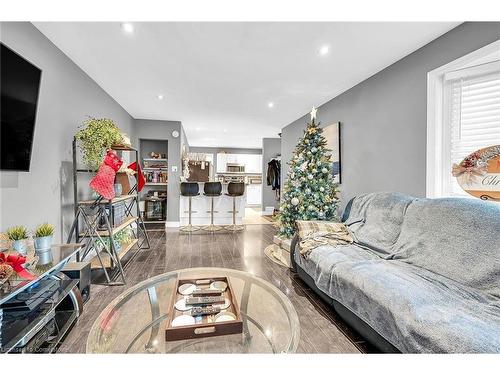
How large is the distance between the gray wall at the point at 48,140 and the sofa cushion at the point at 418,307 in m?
2.68

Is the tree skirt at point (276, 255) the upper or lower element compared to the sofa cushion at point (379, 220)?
lower

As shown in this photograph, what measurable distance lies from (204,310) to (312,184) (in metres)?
2.32

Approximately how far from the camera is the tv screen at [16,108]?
1519 millimetres

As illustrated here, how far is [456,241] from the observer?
1.66 metres

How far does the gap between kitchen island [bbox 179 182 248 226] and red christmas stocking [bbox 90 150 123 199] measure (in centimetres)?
291

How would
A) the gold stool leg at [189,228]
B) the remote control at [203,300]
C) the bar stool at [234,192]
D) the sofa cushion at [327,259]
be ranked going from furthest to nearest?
the bar stool at [234,192] → the gold stool leg at [189,228] → the sofa cushion at [327,259] → the remote control at [203,300]

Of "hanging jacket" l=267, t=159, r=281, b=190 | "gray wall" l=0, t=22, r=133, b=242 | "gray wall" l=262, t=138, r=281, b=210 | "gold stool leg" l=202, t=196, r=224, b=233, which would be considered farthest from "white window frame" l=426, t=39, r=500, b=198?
"gray wall" l=262, t=138, r=281, b=210

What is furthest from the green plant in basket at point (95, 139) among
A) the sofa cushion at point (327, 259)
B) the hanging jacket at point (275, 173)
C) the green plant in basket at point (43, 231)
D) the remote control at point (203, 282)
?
the hanging jacket at point (275, 173)

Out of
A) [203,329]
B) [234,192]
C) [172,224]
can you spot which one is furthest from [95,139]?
[172,224]

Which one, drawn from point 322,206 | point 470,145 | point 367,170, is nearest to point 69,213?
point 322,206

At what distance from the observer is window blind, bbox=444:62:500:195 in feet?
6.41

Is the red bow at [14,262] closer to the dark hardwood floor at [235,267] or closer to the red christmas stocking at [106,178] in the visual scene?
the dark hardwood floor at [235,267]

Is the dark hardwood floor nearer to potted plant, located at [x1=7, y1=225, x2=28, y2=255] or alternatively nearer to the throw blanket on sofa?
the throw blanket on sofa
